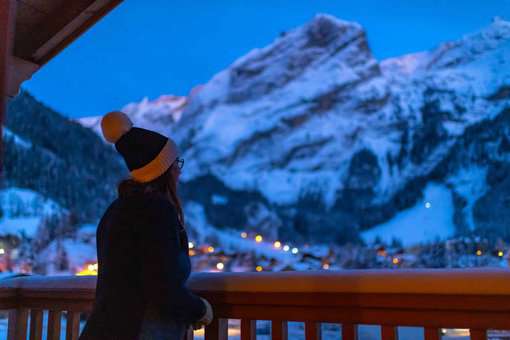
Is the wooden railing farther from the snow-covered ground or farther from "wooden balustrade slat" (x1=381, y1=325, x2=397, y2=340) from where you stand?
the snow-covered ground

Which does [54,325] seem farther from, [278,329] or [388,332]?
[388,332]

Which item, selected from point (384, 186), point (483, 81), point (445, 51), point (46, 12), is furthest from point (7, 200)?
point (445, 51)

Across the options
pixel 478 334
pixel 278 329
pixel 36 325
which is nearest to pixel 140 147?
pixel 278 329

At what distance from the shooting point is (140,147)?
1402mm

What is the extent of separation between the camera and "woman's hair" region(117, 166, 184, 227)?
1368mm

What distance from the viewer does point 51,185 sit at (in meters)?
42.9

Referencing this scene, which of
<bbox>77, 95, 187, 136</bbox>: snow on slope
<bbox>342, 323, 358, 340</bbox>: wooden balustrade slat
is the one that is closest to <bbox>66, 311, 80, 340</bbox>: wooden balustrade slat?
<bbox>342, 323, 358, 340</bbox>: wooden balustrade slat

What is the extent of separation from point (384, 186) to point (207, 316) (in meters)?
67.0

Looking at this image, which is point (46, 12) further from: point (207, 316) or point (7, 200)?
point (7, 200)

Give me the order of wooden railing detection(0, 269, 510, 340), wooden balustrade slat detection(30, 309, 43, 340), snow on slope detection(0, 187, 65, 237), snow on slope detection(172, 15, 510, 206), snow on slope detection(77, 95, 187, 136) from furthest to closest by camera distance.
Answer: snow on slope detection(77, 95, 187, 136), snow on slope detection(172, 15, 510, 206), snow on slope detection(0, 187, 65, 237), wooden balustrade slat detection(30, 309, 43, 340), wooden railing detection(0, 269, 510, 340)

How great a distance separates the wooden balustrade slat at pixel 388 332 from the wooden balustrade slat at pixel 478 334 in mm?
180

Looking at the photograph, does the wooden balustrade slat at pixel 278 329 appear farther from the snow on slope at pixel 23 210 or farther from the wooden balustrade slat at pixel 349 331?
the snow on slope at pixel 23 210

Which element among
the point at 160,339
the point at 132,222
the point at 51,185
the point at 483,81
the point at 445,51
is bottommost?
the point at 160,339

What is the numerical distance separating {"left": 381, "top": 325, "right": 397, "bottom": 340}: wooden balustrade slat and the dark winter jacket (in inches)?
17.3
